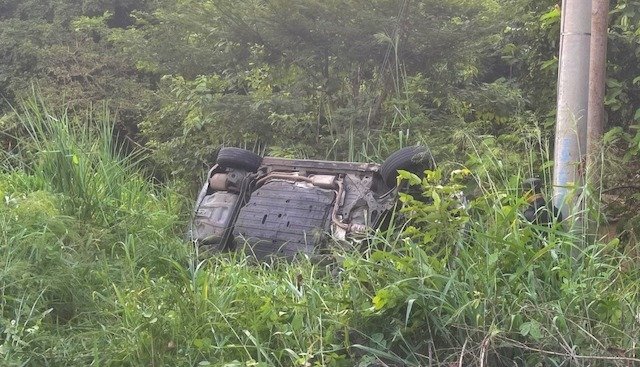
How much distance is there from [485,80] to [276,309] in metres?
6.87

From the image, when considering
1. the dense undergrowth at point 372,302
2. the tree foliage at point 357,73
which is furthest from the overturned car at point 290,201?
the tree foliage at point 357,73

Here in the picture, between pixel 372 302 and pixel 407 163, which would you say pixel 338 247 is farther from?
pixel 372 302

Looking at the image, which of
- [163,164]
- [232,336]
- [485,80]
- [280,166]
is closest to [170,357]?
[232,336]

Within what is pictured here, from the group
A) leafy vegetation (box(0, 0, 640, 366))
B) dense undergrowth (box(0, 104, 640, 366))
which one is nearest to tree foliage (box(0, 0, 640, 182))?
leafy vegetation (box(0, 0, 640, 366))

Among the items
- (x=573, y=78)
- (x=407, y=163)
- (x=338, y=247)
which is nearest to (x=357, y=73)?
(x=407, y=163)

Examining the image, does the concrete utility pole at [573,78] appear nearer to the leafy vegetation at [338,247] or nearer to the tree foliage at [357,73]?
the leafy vegetation at [338,247]

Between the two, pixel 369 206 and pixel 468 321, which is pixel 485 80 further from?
pixel 468 321

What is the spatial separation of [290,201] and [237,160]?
832 mm

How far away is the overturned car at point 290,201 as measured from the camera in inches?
245

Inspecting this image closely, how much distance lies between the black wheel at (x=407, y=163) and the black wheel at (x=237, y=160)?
1333 millimetres

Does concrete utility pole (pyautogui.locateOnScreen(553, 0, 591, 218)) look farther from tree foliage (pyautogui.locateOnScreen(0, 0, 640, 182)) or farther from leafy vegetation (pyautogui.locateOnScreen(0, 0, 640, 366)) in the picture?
tree foliage (pyautogui.locateOnScreen(0, 0, 640, 182))

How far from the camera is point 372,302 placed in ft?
13.4

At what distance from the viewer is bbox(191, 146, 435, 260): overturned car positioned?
6230mm

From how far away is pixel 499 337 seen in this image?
3777mm
